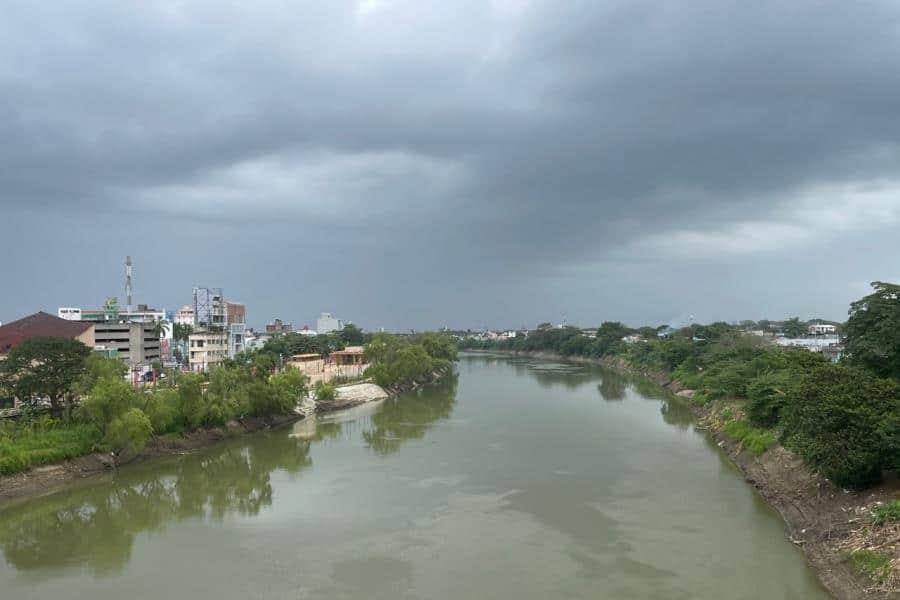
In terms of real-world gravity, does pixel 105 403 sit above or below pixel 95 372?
below

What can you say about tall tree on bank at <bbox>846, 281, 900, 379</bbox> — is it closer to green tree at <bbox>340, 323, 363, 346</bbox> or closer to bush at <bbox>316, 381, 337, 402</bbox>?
bush at <bbox>316, 381, 337, 402</bbox>

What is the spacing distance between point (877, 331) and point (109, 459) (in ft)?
71.9

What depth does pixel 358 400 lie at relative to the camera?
35.2 m

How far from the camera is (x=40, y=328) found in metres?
39.1

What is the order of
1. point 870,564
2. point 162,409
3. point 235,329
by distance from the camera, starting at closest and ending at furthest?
point 870,564
point 162,409
point 235,329

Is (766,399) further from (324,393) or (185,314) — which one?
(185,314)

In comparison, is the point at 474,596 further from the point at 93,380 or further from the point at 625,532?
the point at 93,380

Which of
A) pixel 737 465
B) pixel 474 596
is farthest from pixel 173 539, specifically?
pixel 737 465

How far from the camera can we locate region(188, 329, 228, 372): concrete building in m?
46.3

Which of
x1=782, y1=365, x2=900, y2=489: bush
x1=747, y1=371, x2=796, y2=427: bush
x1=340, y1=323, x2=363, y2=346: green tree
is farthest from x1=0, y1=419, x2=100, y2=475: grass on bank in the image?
x1=340, y1=323, x2=363, y2=346: green tree

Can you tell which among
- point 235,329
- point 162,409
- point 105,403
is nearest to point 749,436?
point 162,409

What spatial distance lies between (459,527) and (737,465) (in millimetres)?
9775

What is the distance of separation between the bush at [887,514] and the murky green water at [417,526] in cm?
143

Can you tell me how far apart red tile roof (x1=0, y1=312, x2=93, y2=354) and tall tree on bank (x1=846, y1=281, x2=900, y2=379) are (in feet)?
131
